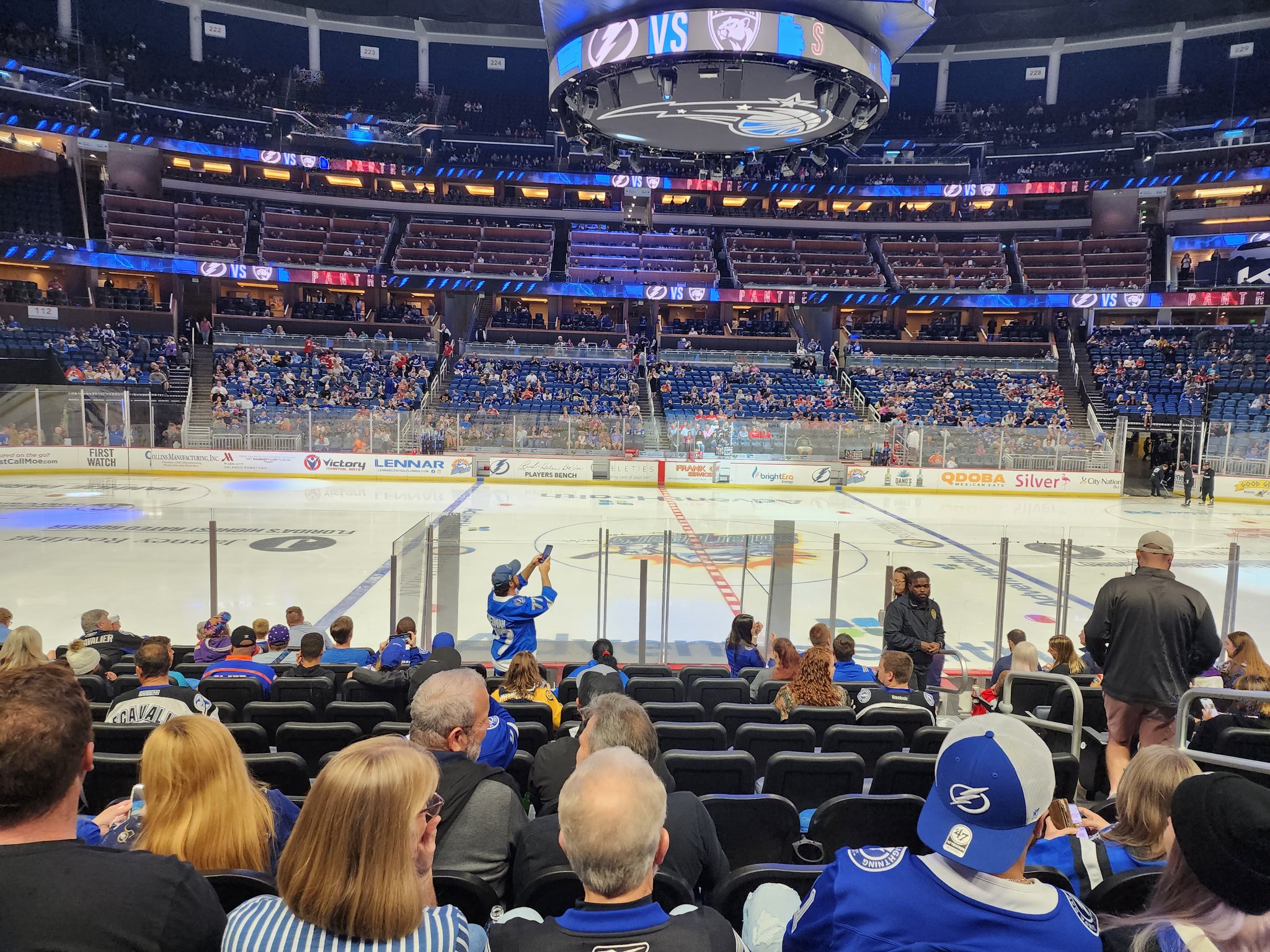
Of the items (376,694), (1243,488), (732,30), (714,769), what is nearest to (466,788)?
(714,769)

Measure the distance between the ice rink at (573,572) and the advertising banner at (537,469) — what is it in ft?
22.6

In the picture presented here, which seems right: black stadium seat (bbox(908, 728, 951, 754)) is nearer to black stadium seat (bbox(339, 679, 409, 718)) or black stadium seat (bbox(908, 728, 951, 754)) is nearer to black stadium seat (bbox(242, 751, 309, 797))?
black stadium seat (bbox(242, 751, 309, 797))

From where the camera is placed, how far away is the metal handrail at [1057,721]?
4.06m

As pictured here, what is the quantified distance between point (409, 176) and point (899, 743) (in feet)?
149

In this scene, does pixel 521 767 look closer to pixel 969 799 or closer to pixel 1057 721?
pixel 969 799

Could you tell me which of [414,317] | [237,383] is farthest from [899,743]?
[414,317]

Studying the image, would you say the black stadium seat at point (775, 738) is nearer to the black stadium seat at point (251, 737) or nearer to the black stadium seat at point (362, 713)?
the black stadium seat at point (362, 713)

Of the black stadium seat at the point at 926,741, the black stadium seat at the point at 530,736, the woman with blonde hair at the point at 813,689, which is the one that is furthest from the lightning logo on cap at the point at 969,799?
the woman with blonde hair at the point at 813,689

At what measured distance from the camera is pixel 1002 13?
1683 inches

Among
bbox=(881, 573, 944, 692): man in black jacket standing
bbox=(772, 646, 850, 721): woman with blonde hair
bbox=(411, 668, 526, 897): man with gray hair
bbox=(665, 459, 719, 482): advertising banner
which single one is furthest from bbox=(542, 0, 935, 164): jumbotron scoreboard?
bbox=(665, 459, 719, 482): advertising banner

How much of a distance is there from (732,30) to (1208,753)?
1094 centimetres

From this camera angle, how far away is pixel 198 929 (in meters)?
1.64

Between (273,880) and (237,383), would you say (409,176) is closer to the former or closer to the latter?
(237,383)

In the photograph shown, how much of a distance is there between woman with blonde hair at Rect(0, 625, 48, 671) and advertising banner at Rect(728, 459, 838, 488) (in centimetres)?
2053
